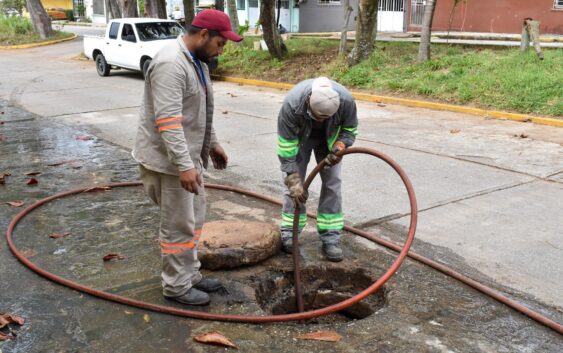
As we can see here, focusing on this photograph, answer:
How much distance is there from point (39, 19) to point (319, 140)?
Result: 28.1m

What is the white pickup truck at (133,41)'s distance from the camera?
1612 cm

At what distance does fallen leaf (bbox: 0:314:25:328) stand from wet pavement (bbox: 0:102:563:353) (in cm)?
4

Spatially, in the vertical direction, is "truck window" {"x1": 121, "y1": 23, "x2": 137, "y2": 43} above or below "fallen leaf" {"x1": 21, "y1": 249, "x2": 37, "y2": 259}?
above

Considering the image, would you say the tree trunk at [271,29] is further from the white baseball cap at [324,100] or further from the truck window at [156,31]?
the white baseball cap at [324,100]

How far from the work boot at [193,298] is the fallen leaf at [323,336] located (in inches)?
27.2

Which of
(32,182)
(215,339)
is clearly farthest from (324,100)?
(32,182)

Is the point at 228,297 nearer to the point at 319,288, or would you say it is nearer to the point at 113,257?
the point at 319,288

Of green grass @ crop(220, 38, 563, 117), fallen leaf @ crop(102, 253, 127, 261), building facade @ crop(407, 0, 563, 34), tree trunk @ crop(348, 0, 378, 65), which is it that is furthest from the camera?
building facade @ crop(407, 0, 563, 34)

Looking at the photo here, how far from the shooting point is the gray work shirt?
3281mm

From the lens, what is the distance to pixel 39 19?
2878 centimetres

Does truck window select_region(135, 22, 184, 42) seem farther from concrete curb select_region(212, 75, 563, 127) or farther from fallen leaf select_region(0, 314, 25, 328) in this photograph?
fallen leaf select_region(0, 314, 25, 328)

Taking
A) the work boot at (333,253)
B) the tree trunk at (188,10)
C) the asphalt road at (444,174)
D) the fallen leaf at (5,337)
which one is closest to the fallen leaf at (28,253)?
the fallen leaf at (5,337)

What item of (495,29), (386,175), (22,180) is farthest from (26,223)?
Answer: (495,29)

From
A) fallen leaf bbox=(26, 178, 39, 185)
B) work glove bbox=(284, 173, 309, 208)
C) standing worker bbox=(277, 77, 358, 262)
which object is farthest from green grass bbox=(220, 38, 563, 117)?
fallen leaf bbox=(26, 178, 39, 185)
